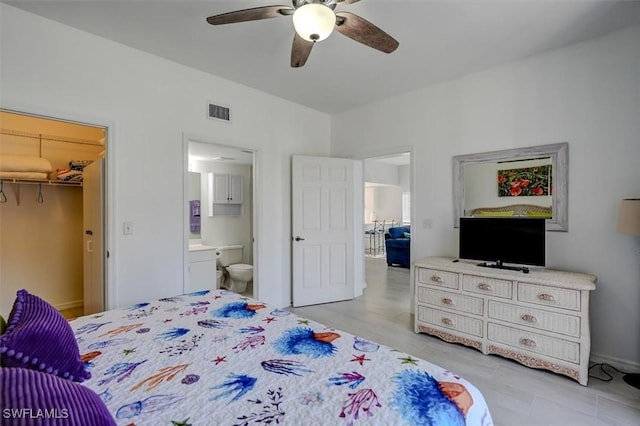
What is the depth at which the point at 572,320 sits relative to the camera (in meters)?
2.30

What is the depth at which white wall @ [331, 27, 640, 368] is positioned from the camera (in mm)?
2461

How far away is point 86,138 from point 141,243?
7.15 feet

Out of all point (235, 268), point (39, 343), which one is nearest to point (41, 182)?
point (235, 268)

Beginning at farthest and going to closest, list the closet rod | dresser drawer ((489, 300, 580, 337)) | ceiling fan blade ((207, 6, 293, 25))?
the closet rod
dresser drawer ((489, 300, 580, 337))
ceiling fan blade ((207, 6, 293, 25))

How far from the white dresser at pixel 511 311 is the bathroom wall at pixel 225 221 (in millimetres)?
3394

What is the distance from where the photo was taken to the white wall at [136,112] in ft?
7.43

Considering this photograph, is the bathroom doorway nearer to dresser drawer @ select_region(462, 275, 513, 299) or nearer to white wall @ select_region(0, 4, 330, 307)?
white wall @ select_region(0, 4, 330, 307)

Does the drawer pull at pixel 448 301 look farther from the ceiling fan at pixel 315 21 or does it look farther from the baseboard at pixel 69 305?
the baseboard at pixel 69 305

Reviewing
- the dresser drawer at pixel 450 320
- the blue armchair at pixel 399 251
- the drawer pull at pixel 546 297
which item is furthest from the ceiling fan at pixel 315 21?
the blue armchair at pixel 399 251

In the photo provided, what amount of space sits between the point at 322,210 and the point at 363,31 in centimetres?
256

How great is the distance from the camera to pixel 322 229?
4.23 metres

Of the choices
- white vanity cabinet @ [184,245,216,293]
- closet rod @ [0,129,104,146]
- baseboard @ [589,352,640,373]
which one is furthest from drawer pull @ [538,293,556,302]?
closet rod @ [0,129,104,146]

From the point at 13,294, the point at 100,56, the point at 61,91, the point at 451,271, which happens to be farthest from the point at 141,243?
the point at 451,271

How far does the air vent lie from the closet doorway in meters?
1.23
